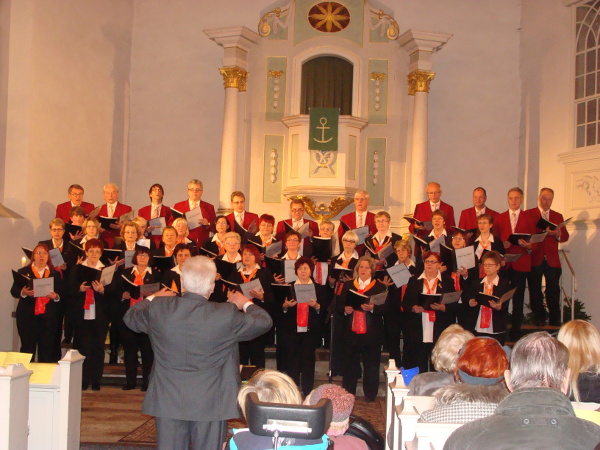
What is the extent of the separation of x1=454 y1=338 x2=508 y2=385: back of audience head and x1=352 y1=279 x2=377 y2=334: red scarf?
151 inches

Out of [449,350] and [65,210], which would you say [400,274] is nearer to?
[449,350]

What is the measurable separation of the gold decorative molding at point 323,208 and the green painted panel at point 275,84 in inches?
54.0

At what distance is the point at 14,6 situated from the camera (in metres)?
9.05

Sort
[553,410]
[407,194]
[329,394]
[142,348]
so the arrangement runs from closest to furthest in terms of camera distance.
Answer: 1. [553,410]
2. [329,394]
3. [142,348]
4. [407,194]

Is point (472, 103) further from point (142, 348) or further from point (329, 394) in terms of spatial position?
point (329, 394)

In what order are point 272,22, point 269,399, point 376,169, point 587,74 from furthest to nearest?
point 272,22
point 376,169
point 587,74
point 269,399

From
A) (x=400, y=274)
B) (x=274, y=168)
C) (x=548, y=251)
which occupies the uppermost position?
(x=274, y=168)

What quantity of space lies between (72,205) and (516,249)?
5079mm

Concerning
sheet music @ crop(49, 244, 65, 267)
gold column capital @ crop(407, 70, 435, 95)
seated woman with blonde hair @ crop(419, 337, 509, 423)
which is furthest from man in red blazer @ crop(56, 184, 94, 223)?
seated woman with blonde hair @ crop(419, 337, 509, 423)

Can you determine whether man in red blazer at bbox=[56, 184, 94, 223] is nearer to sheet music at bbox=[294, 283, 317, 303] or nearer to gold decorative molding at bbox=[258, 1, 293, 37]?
sheet music at bbox=[294, 283, 317, 303]

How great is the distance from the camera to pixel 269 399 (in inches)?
108

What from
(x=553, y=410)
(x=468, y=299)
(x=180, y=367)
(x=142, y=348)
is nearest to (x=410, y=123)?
(x=468, y=299)

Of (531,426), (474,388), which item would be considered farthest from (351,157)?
(531,426)

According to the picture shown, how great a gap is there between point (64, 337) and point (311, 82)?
4913mm
